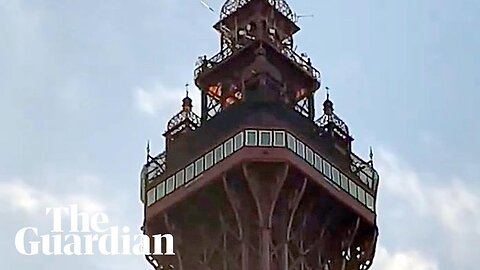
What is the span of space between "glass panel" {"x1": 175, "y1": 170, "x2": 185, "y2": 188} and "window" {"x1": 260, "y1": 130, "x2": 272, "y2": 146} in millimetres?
4610

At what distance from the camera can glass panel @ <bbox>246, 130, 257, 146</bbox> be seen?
63.7 meters

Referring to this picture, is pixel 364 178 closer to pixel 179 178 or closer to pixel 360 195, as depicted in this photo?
pixel 360 195

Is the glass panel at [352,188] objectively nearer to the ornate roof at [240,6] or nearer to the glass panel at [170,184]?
the glass panel at [170,184]

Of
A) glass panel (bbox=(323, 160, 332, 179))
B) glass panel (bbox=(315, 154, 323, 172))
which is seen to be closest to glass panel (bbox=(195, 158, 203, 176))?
glass panel (bbox=(315, 154, 323, 172))

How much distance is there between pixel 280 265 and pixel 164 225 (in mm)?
6688

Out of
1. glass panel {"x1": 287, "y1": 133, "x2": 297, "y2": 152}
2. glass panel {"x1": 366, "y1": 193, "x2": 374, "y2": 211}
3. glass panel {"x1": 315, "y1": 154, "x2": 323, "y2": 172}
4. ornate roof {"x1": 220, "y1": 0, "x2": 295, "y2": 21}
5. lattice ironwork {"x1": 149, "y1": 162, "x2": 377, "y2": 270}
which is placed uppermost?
ornate roof {"x1": 220, "y1": 0, "x2": 295, "y2": 21}

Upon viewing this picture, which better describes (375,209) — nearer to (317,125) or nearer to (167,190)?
(317,125)

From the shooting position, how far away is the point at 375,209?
69.1m

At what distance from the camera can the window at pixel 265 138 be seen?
209ft

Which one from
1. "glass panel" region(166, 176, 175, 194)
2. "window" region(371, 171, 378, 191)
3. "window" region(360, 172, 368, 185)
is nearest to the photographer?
"glass panel" region(166, 176, 175, 194)

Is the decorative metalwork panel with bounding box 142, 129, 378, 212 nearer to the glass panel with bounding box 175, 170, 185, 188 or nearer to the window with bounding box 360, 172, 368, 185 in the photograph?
the glass panel with bounding box 175, 170, 185, 188

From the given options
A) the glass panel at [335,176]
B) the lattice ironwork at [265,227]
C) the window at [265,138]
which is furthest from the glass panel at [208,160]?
the glass panel at [335,176]

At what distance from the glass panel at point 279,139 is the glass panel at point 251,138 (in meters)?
0.96

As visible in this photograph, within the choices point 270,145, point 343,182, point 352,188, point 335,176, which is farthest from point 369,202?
point 270,145
